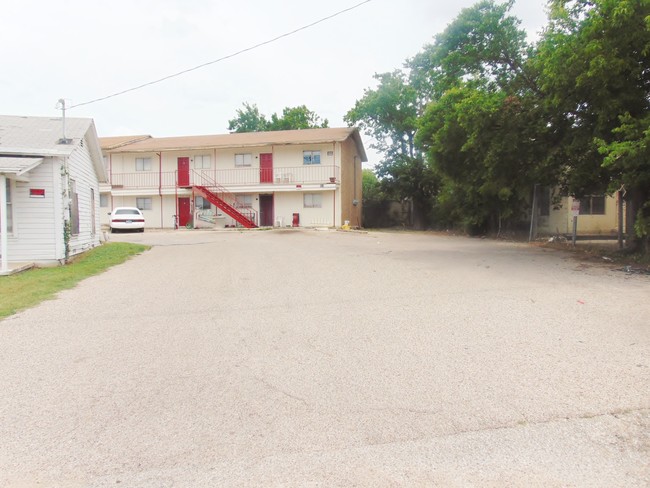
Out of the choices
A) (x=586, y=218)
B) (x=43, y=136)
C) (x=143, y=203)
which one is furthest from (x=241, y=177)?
(x=586, y=218)

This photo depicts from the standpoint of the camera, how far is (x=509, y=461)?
3.10m

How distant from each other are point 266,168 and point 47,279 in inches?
888

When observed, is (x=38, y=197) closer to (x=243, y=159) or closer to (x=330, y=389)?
(x=330, y=389)

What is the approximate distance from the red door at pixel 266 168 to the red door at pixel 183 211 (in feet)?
18.9

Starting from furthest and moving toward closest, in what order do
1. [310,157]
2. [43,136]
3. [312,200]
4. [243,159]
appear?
[243,159]
[310,157]
[312,200]
[43,136]

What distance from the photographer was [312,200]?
31.6 m

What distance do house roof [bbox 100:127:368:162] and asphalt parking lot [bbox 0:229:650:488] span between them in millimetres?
23815

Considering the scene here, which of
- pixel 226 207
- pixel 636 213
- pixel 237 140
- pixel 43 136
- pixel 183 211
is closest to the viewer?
pixel 636 213

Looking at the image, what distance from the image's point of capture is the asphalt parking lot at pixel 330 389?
10.1 feet

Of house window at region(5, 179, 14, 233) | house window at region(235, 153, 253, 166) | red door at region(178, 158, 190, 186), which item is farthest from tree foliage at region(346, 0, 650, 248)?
red door at region(178, 158, 190, 186)

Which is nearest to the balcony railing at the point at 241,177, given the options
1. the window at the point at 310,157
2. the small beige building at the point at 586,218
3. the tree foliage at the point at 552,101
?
the window at the point at 310,157

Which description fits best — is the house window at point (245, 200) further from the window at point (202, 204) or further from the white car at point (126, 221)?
the white car at point (126, 221)

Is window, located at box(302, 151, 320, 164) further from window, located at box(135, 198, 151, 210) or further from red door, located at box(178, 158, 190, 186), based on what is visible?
window, located at box(135, 198, 151, 210)

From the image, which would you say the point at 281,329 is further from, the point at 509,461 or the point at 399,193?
the point at 399,193
